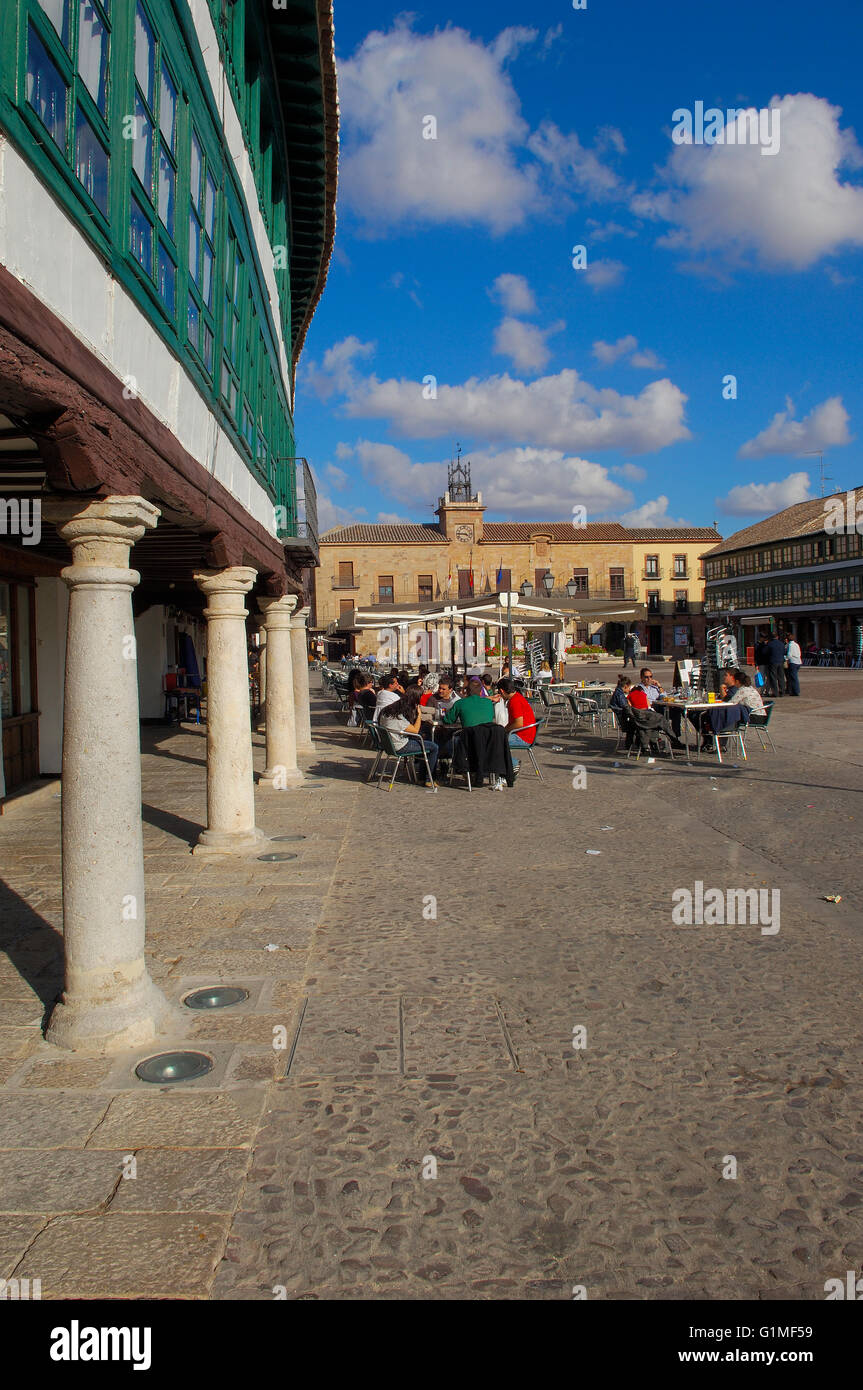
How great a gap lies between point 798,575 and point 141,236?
57.6m

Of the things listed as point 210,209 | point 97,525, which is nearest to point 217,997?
point 97,525

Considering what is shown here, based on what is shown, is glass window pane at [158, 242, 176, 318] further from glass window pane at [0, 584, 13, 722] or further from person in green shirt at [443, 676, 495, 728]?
person in green shirt at [443, 676, 495, 728]

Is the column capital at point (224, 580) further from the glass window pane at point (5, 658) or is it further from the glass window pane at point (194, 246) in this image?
the glass window pane at point (5, 658)

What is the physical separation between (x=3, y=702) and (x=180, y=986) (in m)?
6.74

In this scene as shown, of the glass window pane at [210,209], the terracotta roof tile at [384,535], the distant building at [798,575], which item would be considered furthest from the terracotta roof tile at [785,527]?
the glass window pane at [210,209]

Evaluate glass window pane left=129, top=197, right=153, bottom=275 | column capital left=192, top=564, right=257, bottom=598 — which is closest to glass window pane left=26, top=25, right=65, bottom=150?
glass window pane left=129, top=197, right=153, bottom=275

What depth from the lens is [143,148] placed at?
15.0 feet

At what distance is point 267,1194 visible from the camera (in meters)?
2.90

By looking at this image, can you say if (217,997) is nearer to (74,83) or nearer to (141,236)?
(141,236)

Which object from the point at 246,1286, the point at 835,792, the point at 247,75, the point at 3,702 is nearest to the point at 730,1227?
the point at 246,1286

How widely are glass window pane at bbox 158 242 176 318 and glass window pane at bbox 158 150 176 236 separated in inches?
6.0

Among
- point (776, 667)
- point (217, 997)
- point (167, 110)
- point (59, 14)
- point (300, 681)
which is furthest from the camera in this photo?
point (776, 667)

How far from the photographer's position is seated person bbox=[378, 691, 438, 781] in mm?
11039
